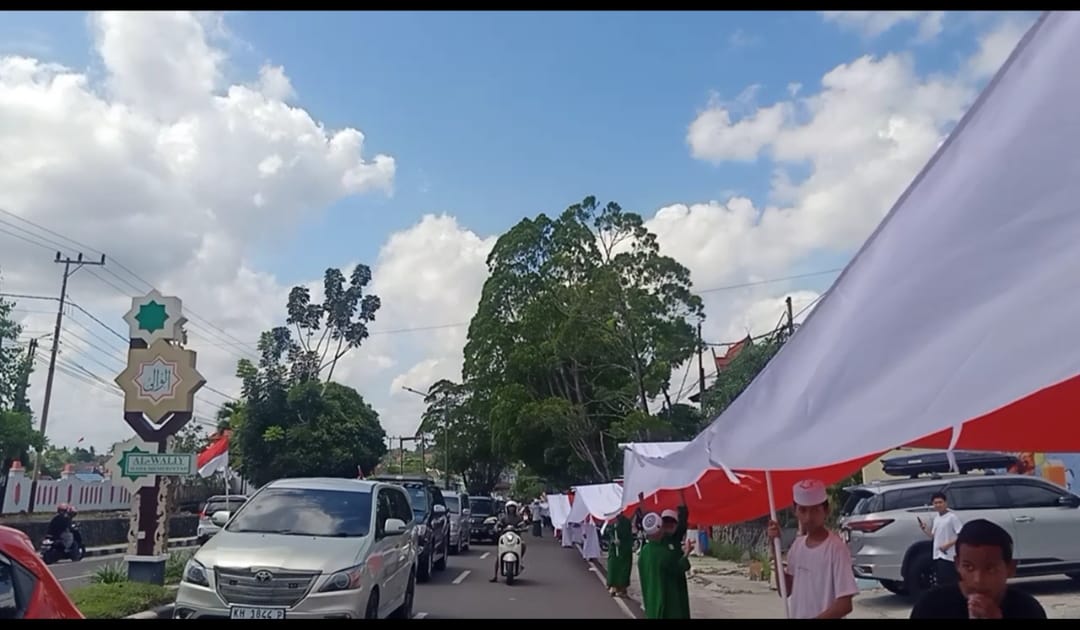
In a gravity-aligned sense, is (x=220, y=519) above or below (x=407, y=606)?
above

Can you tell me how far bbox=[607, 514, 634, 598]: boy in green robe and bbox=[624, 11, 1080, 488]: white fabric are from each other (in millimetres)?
12734

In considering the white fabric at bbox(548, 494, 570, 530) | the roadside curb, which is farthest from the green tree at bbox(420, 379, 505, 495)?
the roadside curb

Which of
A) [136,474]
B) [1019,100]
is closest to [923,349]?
[1019,100]

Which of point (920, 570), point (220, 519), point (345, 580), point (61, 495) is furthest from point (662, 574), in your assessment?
point (61, 495)

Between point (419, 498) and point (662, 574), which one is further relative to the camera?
point (419, 498)

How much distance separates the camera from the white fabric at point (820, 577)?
5121 mm

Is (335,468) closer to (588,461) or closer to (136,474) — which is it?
(588,461)

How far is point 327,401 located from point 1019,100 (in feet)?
137

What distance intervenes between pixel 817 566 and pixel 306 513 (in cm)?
652

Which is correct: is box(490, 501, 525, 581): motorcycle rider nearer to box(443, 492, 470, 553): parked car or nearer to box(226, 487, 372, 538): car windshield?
box(443, 492, 470, 553): parked car

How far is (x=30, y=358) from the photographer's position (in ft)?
133

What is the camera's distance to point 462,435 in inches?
2160

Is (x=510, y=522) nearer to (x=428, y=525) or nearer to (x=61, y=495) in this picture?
(x=428, y=525)

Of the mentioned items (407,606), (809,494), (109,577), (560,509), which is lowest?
(407,606)
